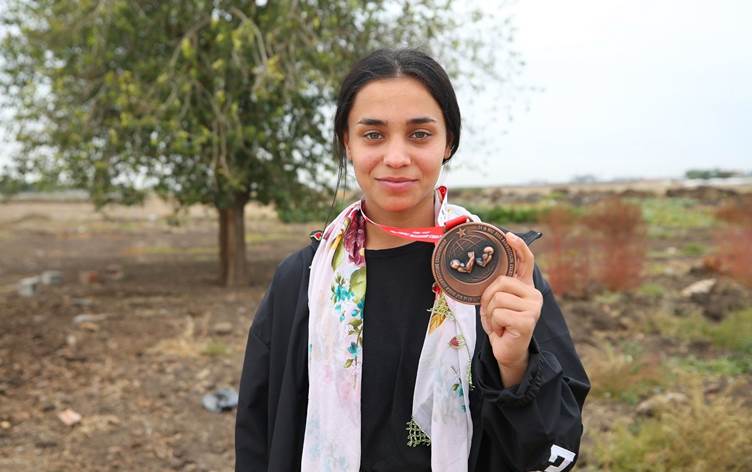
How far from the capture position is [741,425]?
431cm

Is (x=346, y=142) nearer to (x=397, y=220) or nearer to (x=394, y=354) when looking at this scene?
(x=397, y=220)

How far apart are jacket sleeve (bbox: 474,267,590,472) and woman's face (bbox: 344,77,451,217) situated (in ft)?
1.42

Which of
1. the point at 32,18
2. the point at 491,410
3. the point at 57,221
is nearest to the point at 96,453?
the point at 491,410

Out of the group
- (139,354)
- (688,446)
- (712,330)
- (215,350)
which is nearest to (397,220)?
(688,446)

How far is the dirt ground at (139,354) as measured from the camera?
5.06 m

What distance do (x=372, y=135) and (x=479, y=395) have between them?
2.48ft

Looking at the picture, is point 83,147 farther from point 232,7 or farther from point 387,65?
point 387,65

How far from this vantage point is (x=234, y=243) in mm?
11180

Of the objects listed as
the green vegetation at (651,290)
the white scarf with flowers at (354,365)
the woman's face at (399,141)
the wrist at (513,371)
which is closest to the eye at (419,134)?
the woman's face at (399,141)

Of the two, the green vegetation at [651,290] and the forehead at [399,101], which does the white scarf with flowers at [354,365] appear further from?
the green vegetation at [651,290]

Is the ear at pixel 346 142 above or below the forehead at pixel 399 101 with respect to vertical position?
below

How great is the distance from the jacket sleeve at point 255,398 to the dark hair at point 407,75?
639mm

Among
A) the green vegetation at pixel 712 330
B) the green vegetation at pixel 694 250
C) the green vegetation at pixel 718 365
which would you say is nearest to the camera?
the green vegetation at pixel 718 365

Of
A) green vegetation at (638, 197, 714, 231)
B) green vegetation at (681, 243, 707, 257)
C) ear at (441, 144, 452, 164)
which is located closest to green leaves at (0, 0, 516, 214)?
ear at (441, 144, 452, 164)
